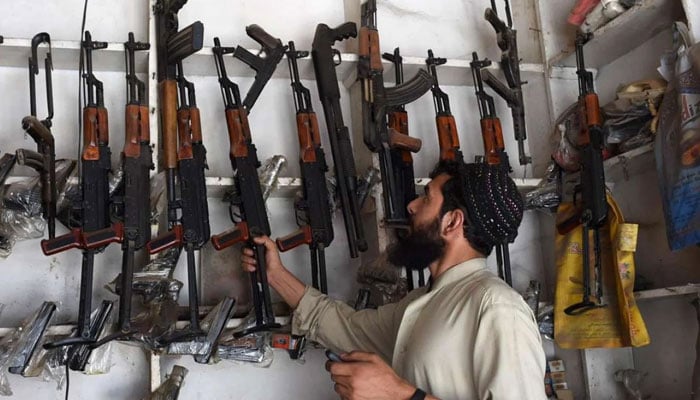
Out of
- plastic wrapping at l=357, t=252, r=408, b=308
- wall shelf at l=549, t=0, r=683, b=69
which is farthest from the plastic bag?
plastic wrapping at l=357, t=252, r=408, b=308

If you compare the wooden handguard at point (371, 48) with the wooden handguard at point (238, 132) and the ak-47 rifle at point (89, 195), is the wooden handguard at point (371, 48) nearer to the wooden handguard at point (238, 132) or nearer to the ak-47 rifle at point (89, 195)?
the wooden handguard at point (238, 132)

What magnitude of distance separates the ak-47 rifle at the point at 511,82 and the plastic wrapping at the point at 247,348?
3.10ft

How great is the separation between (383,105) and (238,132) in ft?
1.34

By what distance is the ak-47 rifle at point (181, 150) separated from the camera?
1.66m

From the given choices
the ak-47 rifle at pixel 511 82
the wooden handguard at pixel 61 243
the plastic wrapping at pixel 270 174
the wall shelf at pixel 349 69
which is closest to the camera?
the wooden handguard at pixel 61 243

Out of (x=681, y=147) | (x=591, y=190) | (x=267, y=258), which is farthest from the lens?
(x=591, y=190)

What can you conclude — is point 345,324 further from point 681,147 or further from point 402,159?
point 681,147

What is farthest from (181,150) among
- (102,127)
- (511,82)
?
(511,82)

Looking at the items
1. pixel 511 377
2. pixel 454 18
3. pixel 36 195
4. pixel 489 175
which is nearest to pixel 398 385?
pixel 511 377

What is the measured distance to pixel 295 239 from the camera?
1.76m

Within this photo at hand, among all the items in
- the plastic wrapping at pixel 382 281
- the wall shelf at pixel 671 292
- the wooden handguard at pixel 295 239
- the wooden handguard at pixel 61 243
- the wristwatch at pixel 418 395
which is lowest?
the wristwatch at pixel 418 395

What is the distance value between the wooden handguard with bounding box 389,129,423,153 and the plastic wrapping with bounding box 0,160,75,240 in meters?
0.90

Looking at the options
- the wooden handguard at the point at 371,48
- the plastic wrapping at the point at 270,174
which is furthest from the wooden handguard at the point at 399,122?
the plastic wrapping at the point at 270,174

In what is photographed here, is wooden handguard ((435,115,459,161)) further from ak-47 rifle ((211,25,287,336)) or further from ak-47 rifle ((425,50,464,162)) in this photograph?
ak-47 rifle ((211,25,287,336))
